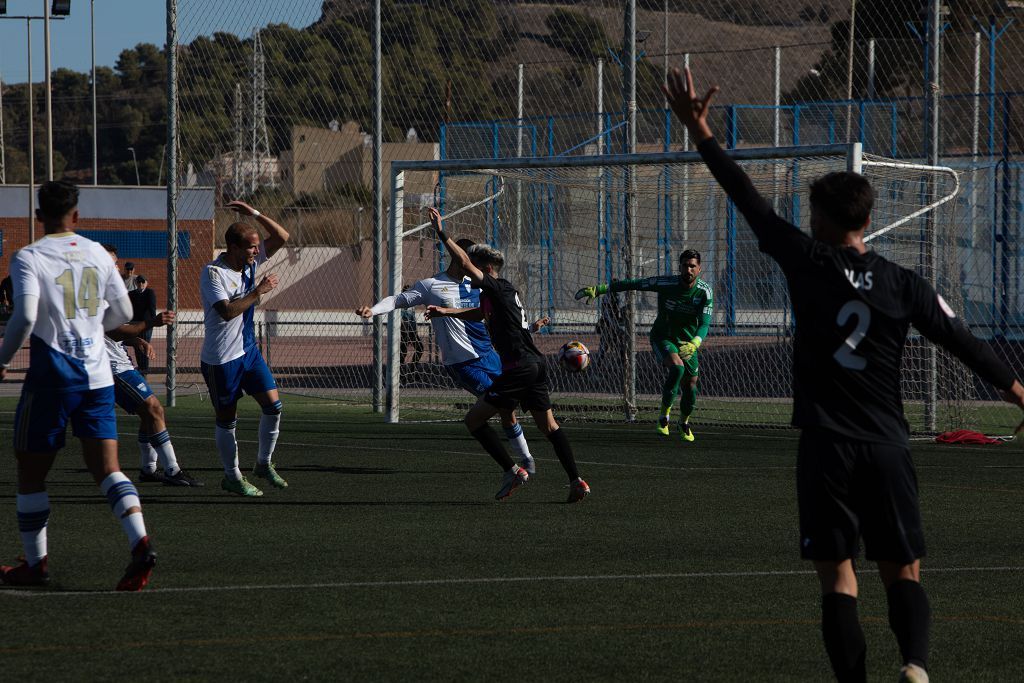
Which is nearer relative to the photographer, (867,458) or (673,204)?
(867,458)

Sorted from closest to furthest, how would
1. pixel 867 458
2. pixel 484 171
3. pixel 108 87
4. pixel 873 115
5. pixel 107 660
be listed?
pixel 867 458 → pixel 107 660 → pixel 484 171 → pixel 873 115 → pixel 108 87

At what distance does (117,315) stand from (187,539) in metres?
2.01

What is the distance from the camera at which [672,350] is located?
15.3 m

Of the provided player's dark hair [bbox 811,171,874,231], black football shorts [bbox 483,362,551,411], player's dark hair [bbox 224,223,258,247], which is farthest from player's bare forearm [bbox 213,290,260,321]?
player's dark hair [bbox 811,171,874,231]

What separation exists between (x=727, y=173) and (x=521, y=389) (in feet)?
18.8

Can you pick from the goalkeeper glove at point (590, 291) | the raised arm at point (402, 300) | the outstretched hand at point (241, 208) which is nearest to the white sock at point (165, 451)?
the outstretched hand at point (241, 208)

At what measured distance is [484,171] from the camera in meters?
17.5

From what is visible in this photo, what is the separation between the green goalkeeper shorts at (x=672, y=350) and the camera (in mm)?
15266

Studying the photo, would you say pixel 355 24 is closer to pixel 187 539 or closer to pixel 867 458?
pixel 187 539

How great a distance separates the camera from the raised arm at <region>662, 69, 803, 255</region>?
4621mm

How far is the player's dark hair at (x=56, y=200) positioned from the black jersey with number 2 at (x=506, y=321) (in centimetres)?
396

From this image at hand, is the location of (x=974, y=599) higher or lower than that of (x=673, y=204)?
lower

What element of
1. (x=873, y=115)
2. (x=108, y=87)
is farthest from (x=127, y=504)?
(x=108, y=87)

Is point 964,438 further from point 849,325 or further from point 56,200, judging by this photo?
point 849,325
